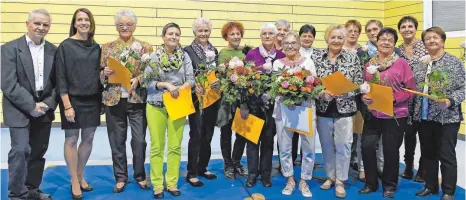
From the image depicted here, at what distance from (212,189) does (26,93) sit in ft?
5.38

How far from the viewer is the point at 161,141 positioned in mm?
3162

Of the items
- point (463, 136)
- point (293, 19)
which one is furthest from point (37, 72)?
point (463, 136)

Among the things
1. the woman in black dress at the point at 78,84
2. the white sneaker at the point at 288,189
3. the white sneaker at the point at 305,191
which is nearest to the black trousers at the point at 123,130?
the woman in black dress at the point at 78,84

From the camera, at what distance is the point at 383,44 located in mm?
3070

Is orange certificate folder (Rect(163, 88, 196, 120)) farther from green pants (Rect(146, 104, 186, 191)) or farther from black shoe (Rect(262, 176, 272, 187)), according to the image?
black shoe (Rect(262, 176, 272, 187))

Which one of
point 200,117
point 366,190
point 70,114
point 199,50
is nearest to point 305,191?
point 366,190

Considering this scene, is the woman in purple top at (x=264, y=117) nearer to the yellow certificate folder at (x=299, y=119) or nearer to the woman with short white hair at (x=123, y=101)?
the yellow certificate folder at (x=299, y=119)

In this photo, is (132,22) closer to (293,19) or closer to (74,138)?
(74,138)

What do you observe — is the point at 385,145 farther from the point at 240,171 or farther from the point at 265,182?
the point at 240,171

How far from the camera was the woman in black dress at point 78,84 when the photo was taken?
9.83 ft

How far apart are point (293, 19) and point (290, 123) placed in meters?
4.27

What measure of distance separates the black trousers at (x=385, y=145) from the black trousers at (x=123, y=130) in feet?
5.99

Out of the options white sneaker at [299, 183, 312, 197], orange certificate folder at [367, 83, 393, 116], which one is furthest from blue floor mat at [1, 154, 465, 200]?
orange certificate folder at [367, 83, 393, 116]

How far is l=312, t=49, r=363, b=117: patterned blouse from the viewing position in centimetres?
313
